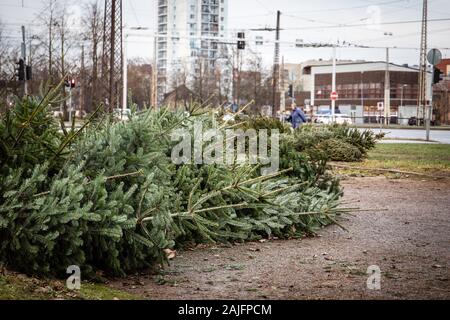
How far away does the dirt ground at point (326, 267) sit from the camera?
5.67m

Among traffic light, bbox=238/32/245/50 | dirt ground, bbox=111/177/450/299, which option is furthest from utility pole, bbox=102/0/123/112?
traffic light, bbox=238/32/245/50

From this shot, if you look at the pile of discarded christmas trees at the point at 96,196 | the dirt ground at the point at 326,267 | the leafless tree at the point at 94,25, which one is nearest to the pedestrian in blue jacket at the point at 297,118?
the leafless tree at the point at 94,25

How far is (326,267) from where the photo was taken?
6734 millimetres

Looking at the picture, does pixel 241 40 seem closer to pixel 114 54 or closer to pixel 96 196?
pixel 114 54

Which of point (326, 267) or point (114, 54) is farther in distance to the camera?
point (114, 54)

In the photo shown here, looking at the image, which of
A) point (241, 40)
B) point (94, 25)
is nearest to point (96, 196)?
point (94, 25)

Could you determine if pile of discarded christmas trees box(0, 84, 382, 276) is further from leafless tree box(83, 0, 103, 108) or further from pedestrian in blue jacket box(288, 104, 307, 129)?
leafless tree box(83, 0, 103, 108)

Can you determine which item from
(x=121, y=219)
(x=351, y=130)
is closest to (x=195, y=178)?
(x=121, y=219)

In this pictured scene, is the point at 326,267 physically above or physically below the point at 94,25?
below

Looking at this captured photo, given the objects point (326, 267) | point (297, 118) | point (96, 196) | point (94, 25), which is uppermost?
point (94, 25)

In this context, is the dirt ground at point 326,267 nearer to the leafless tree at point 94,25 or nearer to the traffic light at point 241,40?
the leafless tree at point 94,25

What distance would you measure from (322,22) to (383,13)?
16639mm
